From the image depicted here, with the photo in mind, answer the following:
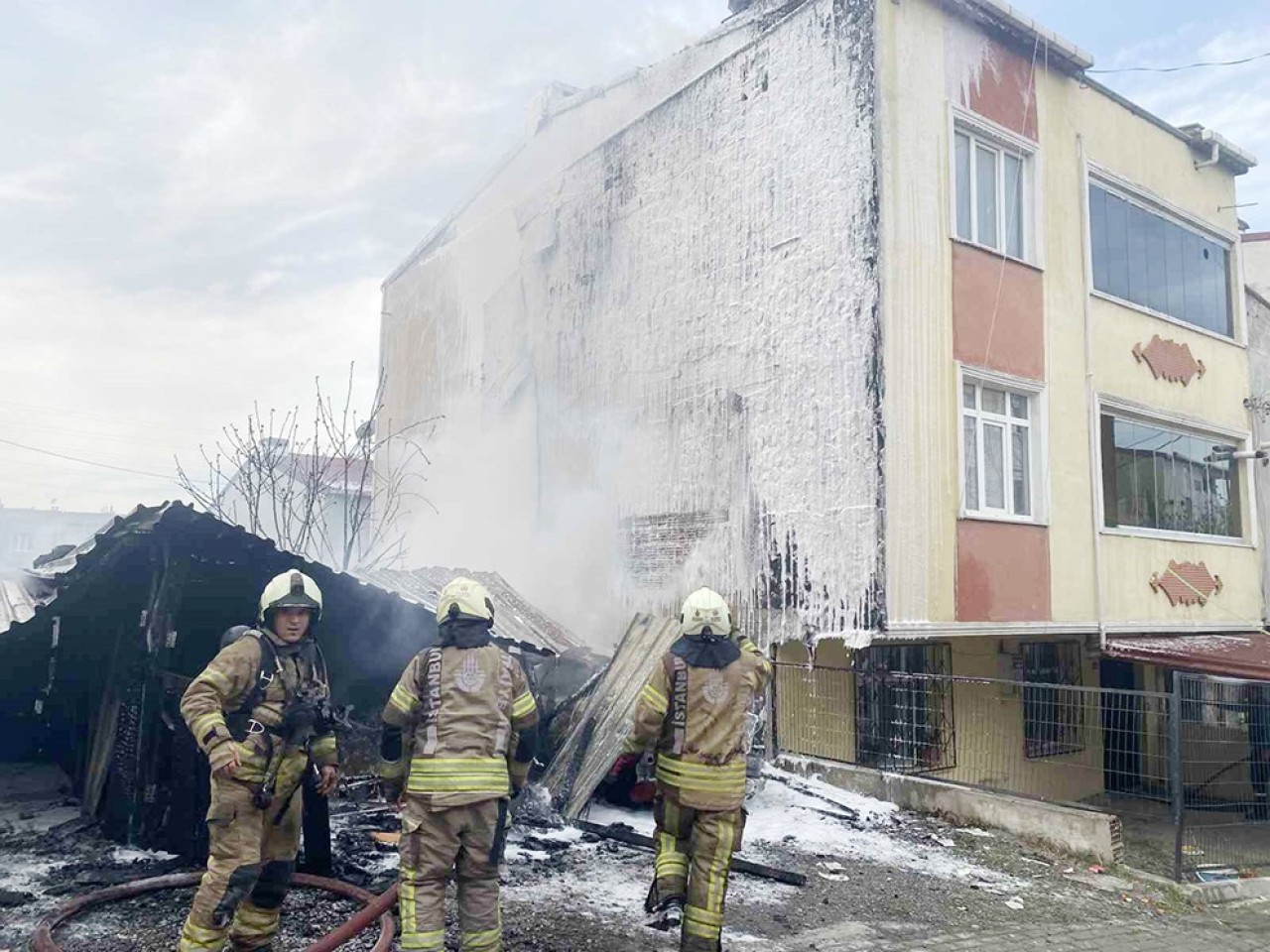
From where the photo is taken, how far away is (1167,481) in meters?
12.5

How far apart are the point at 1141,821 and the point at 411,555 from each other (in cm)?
1121

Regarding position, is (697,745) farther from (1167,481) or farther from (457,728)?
(1167,481)

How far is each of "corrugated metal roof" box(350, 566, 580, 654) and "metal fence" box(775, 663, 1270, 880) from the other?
2.56 meters

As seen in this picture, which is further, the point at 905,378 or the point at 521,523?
the point at 521,523

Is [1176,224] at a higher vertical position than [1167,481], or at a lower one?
higher

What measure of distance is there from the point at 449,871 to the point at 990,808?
5395 millimetres

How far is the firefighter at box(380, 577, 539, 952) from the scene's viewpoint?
14.4 ft

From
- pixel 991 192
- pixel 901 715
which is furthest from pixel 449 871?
pixel 991 192

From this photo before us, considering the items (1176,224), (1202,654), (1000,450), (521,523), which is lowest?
(1202,654)

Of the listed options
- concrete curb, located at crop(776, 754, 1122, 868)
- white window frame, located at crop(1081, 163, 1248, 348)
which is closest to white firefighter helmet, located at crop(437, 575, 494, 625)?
concrete curb, located at crop(776, 754, 1122, 868)

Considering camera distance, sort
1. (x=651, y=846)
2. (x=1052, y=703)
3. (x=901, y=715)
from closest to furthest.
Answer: (x=651, y=846) → (x=901, y=715) → (x=1052, y=703)

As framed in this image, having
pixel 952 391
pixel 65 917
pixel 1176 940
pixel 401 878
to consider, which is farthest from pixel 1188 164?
pixel 65 917

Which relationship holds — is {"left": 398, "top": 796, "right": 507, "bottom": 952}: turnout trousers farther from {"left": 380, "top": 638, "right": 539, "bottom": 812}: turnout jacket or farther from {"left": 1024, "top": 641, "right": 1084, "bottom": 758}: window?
{"left": 1024, "top": 641, "right": 1084, "bottom": 758}: window

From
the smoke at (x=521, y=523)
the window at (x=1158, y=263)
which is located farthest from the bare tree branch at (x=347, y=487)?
the window at (x=1158, y=263)
